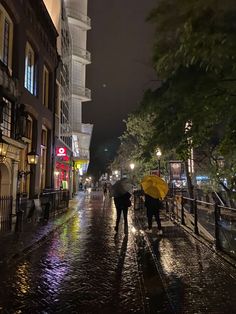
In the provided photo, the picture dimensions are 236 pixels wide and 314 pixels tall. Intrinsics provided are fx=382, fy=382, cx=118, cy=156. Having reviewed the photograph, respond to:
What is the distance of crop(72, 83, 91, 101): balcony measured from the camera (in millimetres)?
46759

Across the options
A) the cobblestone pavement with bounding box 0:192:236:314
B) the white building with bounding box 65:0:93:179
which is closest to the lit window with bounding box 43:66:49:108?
the cobblestone pavement with bounding box 0:192:236:314

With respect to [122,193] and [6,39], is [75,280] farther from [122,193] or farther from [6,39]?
[6,39]

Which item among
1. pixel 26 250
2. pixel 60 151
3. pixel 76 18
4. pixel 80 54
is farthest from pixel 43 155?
pixel 76 18

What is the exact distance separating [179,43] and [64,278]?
14.8ft

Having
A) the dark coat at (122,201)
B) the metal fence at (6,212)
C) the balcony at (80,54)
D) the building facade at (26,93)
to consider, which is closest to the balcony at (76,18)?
the balcony at (80,54)

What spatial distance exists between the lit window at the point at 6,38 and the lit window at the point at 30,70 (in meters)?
2.20

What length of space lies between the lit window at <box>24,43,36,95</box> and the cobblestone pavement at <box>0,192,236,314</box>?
1091 cm

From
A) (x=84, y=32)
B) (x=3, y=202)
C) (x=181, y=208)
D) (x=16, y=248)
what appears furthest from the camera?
(x=84, y=32)

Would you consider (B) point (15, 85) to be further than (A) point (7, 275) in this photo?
Yes

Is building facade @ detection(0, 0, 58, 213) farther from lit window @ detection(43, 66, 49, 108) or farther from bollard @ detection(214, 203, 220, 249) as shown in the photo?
bollard @ detection(214, 203, 220, 249)

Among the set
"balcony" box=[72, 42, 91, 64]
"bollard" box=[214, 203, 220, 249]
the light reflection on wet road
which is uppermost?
"balcony" box=[72, 42, 91, 64]

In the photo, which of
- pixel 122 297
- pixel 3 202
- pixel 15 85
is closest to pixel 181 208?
pixel 3 202

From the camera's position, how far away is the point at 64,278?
22.2ft

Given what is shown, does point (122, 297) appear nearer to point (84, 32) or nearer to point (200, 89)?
point (200, 89)
